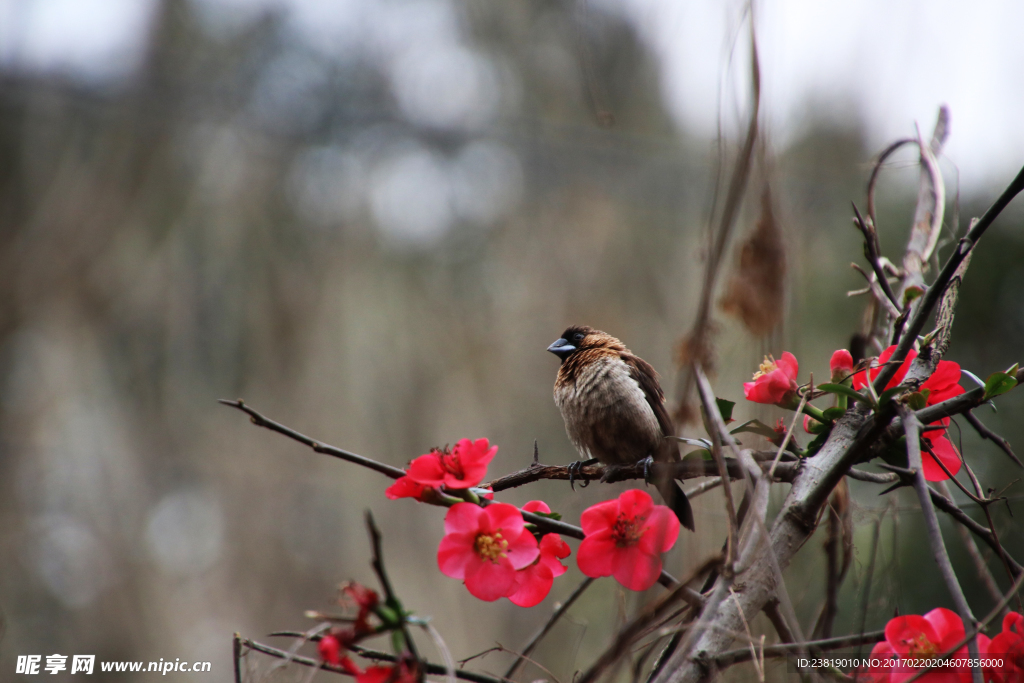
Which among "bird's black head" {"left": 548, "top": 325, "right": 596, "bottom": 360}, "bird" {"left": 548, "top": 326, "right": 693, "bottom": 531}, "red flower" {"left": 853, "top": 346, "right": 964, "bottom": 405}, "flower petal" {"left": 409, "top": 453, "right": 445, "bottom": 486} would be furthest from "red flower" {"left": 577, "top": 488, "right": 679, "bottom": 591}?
"bird's black head" {"left": 548, "top": 325, "right": 596, "bottom": 360}

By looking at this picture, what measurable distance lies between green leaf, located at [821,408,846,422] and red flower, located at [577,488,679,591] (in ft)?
1.06

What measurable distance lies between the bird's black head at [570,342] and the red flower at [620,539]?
5.94ft

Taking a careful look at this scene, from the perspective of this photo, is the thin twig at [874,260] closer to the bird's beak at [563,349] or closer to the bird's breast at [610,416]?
the bird's breast at [610,416]

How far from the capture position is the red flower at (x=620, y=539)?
981 millimetres

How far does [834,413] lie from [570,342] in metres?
1.89

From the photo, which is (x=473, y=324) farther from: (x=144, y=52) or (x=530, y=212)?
(x=144, y=52)

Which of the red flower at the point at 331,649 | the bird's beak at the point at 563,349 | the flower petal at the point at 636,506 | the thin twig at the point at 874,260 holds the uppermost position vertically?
the bird's beak at the point at 563,349

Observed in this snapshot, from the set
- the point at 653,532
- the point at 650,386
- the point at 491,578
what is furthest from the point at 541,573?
the point at 650,386

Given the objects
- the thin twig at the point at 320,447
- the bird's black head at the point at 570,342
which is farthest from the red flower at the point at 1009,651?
the bird's black head at the point at 570,342

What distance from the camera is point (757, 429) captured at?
3.50 ft

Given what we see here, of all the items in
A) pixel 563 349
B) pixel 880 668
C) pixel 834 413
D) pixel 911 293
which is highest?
pixel 563 349

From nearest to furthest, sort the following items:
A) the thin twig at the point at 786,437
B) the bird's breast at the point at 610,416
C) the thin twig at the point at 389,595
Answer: the thin twig at the point at 389,595 → the thin twig at the point at 786,437 → the bird's breast at the point at 610,416

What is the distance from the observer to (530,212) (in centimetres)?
560

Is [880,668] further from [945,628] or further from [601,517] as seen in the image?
[601,517]
